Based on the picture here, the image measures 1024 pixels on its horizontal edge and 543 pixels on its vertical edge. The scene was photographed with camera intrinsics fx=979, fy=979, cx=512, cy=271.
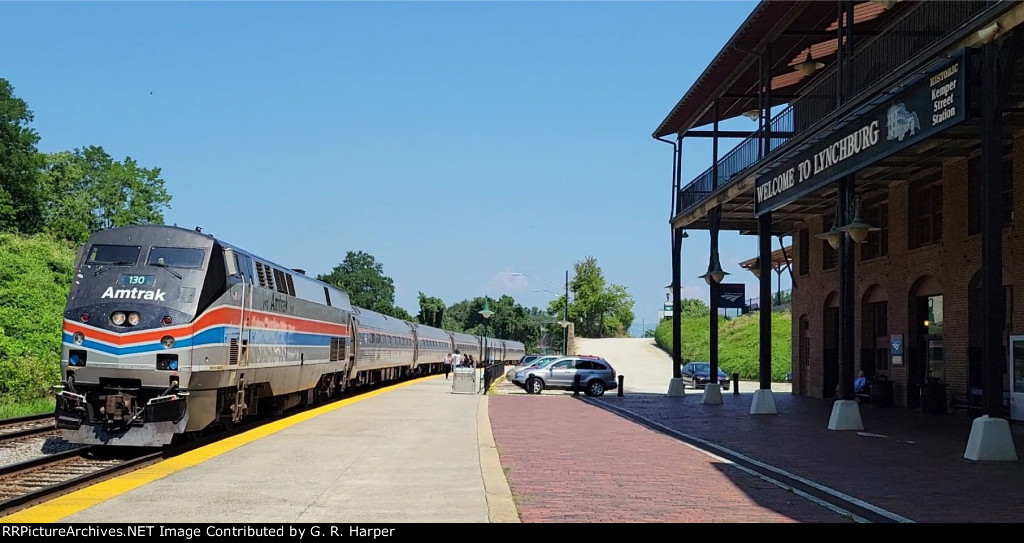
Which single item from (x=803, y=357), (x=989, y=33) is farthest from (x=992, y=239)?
(x=803, y=357)

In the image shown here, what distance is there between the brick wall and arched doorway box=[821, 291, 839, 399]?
14 cm

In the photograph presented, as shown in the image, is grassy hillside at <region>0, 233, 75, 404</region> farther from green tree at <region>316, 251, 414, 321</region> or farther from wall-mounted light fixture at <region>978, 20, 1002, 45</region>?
green tree at <region>316, 251, 414, 321</region>

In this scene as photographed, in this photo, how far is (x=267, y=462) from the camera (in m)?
13.1

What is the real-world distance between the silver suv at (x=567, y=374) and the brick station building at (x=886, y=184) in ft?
11.1

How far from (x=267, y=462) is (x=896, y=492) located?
26.0 feet

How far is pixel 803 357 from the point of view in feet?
107

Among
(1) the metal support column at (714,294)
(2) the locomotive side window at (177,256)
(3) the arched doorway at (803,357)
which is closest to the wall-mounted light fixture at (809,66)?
(1) the metal support column at (714,294)

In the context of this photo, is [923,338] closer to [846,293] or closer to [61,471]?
[846,293]

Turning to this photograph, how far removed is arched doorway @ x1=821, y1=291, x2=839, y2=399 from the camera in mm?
30203

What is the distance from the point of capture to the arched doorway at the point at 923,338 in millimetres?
23625

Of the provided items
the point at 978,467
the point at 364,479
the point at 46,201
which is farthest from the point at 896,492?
the point at 46,201

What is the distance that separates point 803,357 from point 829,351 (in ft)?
7.65

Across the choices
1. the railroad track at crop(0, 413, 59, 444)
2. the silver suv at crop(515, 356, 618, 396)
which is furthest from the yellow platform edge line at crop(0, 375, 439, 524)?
the silver suv at crop(515, 356, 618, 396)

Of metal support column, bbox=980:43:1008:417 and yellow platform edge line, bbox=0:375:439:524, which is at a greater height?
metal support column, bbox=980:43:1008:417
